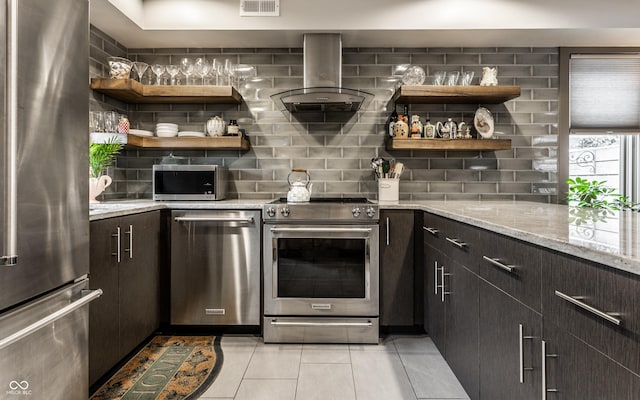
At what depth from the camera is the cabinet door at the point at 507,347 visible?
1.19m

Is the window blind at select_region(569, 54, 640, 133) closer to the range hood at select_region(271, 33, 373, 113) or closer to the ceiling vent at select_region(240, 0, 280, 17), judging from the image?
the range hood at select_region(271, 33, 373, 113)

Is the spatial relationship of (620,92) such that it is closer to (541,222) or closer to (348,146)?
(348,146)

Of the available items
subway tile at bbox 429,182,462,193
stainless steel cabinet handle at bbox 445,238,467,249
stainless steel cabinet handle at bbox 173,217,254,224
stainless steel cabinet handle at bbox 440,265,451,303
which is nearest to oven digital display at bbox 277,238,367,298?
stainless steel cabinet handle at bbox 173,217,254,224

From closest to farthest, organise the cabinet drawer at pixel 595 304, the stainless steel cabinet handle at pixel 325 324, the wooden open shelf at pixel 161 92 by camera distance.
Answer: the cabinet drawer at pixel 595 304 < the stainless steel cabinet handle at pixel 325 324 < the wooden open shelf at pixel 161 92

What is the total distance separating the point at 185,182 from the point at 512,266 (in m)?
2.29

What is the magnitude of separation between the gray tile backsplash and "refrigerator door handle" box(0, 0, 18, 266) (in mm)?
2288

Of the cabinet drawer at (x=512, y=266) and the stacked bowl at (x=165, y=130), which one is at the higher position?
the stacked bowl at (x=165, y=130)

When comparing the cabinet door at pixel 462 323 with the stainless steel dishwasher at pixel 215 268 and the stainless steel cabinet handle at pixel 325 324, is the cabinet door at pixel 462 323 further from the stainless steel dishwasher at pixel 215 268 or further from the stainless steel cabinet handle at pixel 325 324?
the stainless steel dishwasher at pixel 215 268

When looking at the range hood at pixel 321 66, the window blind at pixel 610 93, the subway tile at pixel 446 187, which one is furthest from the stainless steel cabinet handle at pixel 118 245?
the window blind at pixel 610 93

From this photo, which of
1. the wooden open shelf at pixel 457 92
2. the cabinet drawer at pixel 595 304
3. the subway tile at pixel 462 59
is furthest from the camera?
the subway tile at pixel 462 59

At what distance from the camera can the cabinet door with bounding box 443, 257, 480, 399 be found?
169 centimetres

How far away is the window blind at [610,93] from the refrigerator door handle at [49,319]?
3.56m

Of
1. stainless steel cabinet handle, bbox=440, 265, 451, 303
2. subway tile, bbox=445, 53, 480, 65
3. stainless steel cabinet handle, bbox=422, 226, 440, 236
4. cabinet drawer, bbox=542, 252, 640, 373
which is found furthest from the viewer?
subway tile, bbox=445, 53, 480, 65

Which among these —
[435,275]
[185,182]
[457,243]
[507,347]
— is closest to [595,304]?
[507,347]
